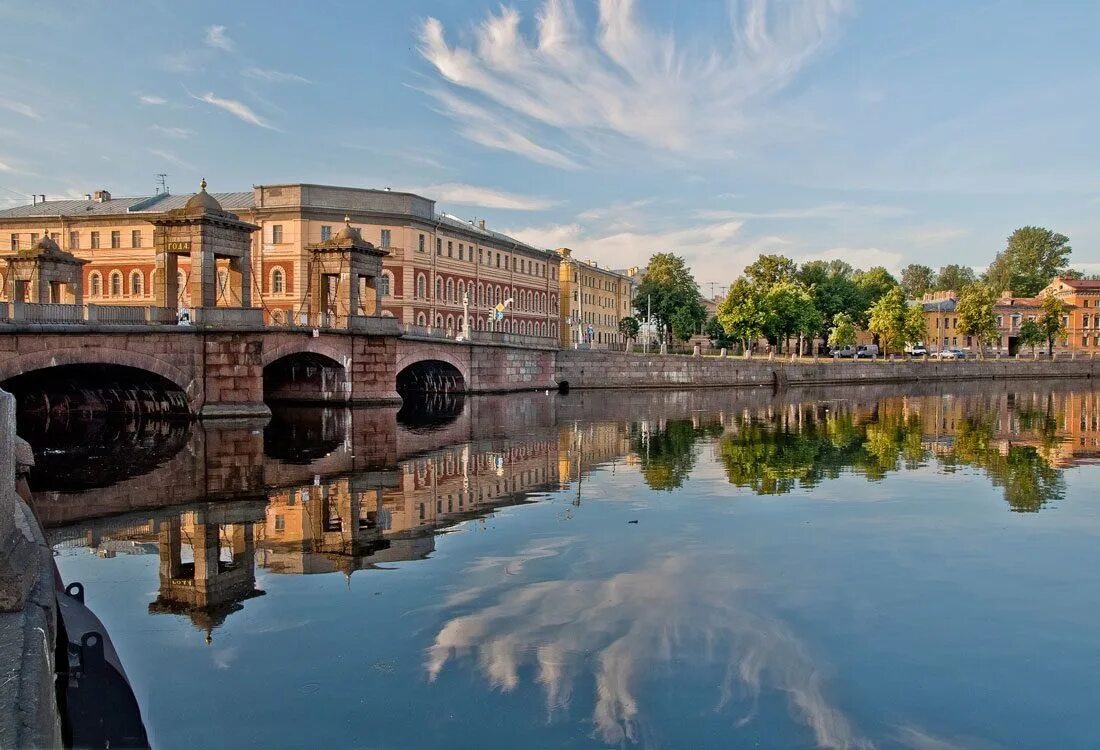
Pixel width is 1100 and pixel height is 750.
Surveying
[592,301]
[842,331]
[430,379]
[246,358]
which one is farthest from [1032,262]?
[246,358]

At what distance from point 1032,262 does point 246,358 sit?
463 feet

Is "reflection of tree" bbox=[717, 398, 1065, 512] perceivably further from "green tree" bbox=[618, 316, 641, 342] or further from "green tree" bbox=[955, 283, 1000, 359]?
"green tree" bbox=[618, 316, 641, 342]

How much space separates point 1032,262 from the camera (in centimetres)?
14075

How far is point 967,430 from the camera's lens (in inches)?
1501

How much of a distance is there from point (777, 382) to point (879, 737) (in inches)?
2929

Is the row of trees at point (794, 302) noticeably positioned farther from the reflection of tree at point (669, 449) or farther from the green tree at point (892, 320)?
the reflection of tree at point (669, 449)

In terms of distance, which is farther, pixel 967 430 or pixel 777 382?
pixel 777 382

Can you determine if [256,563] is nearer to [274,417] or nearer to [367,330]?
[274,417]

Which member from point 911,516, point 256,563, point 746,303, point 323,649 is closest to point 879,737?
point 323,649

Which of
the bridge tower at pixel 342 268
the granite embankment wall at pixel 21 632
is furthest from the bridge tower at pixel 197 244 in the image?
the granite embankment wall at pixel 21 632

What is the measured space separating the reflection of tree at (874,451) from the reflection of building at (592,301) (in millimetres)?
50410

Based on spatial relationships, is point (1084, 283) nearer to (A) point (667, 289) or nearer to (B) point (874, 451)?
(A) point (667, 289)

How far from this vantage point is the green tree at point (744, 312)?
9075 centimetres

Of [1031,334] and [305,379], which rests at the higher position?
[1031,334]
